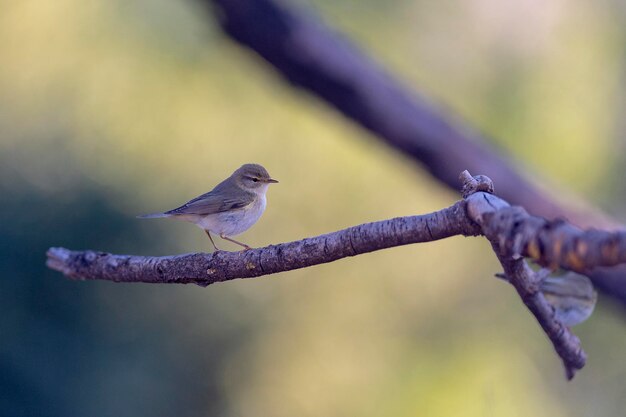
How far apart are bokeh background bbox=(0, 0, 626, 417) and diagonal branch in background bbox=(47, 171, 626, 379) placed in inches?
154

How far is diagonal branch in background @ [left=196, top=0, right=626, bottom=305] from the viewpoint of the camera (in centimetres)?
334

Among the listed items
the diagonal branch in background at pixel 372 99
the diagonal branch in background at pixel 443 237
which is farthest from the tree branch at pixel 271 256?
the diagonal branch in background at pixel 372 99

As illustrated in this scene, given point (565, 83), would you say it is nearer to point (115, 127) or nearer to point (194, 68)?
point (194, 68)

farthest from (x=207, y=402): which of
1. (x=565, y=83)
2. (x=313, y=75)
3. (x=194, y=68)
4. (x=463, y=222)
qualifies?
(x=463, y=222)

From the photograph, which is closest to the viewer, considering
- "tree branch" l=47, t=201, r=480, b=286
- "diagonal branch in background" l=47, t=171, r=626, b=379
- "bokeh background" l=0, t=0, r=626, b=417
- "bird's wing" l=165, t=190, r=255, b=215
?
"diagonal branch in background" l=47, t=171, r=626, b=379

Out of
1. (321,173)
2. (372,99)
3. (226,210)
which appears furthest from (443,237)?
(321,173)

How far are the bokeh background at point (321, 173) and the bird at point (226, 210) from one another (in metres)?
2.71

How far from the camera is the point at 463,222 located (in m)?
1.57

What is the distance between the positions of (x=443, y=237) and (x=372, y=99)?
2.01m

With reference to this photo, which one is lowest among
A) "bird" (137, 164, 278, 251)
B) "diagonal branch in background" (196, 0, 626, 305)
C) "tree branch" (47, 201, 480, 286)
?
"tree branch" (47, 201, 480, 286)

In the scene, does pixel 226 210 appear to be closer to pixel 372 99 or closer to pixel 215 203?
pixel 215 203

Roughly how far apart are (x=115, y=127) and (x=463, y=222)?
5.55 m

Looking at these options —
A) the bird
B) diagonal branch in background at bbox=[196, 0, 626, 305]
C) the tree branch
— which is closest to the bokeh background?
diagonal branch in background at bbox=[196, 0, 626, 305]

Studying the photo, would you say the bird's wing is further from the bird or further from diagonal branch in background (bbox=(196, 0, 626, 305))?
diagonal branch in background (bbox=(196, 0, 626, 305))
